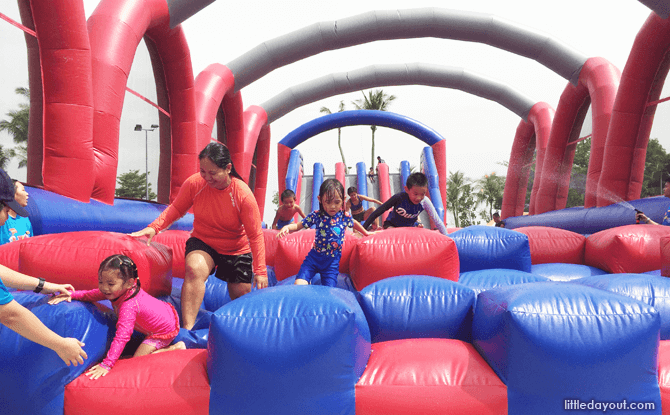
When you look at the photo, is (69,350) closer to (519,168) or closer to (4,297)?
(4,297)

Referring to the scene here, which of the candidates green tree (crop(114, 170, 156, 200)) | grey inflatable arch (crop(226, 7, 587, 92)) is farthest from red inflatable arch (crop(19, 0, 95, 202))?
grey inflatable arch (crop(226, 7, 587, 92))

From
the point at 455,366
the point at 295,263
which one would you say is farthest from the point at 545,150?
the point at 455,366

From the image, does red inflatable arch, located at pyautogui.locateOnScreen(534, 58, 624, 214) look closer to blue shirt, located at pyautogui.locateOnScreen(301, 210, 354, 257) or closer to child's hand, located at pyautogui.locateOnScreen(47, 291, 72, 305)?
blue shirt, located at pyautogui.locateOnScreen(301, 210, 354, 257)

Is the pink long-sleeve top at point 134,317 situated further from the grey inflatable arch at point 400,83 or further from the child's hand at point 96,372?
the grey inflatable arch at point 400,83

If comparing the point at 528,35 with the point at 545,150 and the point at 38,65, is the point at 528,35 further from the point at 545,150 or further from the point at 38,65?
the point at 38,65

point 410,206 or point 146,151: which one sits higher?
point 146,151

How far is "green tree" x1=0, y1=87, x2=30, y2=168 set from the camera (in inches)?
152

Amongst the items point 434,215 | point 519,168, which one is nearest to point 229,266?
point 434,215

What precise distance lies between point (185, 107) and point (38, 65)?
8.24 ft

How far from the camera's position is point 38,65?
3.80 meters

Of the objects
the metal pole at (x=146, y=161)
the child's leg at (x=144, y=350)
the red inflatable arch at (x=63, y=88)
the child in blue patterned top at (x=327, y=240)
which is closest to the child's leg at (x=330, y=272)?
the child in blue patterned top at (x=327, y=240)

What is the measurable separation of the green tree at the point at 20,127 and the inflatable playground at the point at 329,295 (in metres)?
0.07

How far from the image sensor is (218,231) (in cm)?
253

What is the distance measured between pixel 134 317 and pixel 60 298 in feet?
1.00
